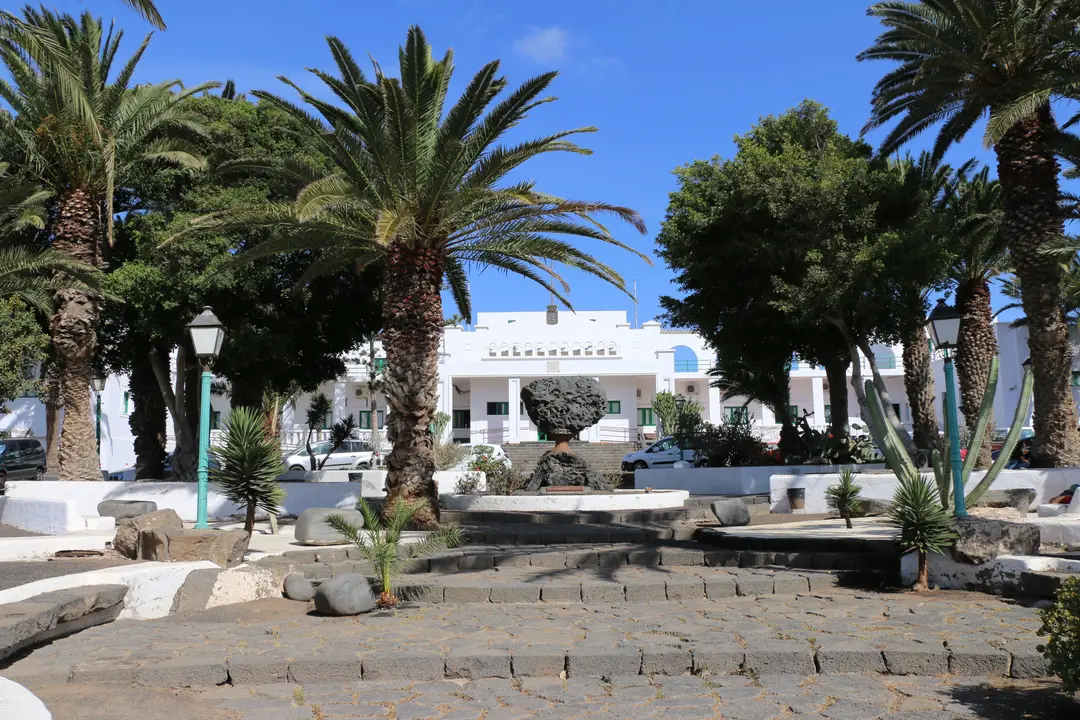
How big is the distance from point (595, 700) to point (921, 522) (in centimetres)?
464

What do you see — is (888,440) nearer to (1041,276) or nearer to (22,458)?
(1041,276)

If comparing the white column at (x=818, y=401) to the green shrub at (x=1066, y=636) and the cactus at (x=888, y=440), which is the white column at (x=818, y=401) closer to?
the cactus at (x=888, y=440)

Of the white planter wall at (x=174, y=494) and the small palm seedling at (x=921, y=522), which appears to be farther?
the white planter wall at (x=174, y=494)

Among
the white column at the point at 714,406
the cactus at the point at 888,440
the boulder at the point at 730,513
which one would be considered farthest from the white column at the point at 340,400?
the cactus at the point at 888,440

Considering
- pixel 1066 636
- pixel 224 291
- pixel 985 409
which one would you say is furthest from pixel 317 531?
pixel 1066 636

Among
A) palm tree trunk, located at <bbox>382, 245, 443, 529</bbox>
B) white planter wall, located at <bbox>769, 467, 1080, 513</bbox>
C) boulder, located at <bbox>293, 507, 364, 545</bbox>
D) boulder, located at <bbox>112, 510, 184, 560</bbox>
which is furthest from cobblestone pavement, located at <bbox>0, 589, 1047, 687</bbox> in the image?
white planter wall, located at <bbox>769, 467, 1080, 513</bbox>

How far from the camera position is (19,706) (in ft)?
14.7

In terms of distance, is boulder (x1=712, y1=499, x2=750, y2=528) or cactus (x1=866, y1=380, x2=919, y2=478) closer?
cactus (x1=866, y1=380, x2=919, y2=478)

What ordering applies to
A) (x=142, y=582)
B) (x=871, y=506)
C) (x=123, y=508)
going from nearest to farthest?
(x=142, y=582) → (x=123, y=508) → (x=871, y=506)

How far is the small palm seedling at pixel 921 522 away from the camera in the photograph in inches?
338

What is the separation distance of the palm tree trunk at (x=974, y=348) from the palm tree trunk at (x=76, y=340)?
19.6 meters

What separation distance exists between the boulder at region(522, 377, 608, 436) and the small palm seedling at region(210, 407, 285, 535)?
9069 mm

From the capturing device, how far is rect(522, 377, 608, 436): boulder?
19.6 metres

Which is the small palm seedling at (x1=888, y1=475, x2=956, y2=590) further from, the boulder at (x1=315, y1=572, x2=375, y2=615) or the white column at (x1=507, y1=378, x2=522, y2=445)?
the white column at (x1=507, y1=378, x2=522, y2=445)
